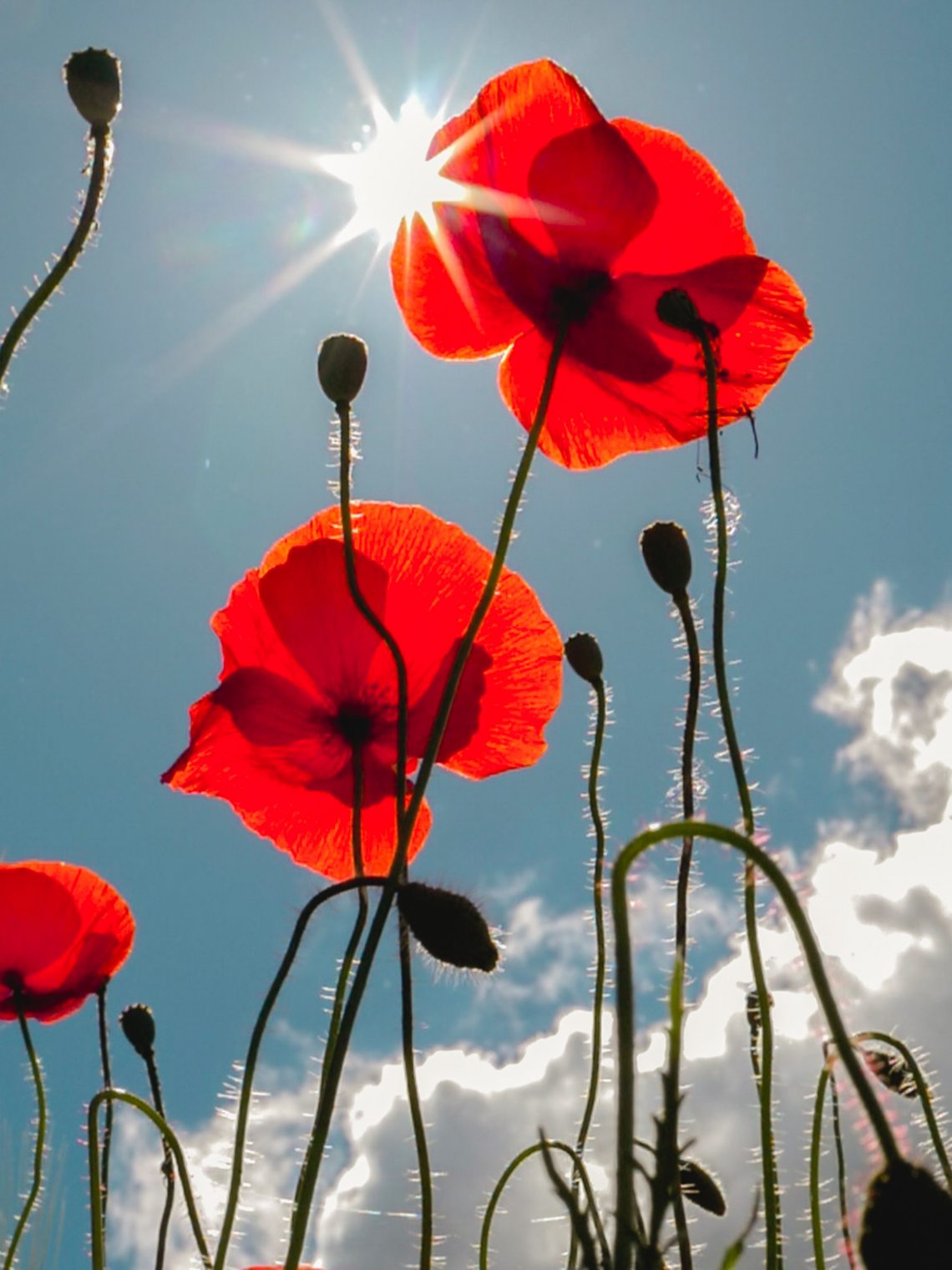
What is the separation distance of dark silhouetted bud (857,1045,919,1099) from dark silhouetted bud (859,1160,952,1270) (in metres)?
0.84

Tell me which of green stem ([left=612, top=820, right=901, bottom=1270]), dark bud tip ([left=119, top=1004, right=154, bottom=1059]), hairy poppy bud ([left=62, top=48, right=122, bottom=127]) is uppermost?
hairy poppy bud ([left=62, top=48, right=122, bottom=127])

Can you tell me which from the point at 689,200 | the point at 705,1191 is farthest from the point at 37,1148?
the point at 689,200

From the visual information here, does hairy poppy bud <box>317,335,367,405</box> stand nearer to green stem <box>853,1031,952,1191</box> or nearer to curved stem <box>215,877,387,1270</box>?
curved stem <box>215,877,387,1270</box>

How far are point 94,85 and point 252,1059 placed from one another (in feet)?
3.28

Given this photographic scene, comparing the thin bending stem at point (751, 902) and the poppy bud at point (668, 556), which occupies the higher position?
the poppy bud at point (668, 556)

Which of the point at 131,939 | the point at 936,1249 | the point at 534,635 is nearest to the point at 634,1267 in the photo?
the point at 936,1249

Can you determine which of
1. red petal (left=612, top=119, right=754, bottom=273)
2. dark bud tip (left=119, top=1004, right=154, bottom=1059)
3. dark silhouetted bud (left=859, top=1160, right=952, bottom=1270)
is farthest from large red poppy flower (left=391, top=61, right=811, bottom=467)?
dark silhouetted bud (left=859, top=1160, right=952, bottom=1270)

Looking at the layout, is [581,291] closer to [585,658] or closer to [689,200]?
[689,200]

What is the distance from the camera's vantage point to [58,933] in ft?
7.66

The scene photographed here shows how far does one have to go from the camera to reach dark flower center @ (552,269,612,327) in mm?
1937

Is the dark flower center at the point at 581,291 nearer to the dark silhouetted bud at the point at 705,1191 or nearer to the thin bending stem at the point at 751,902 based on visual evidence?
the thin bending stem at the point at 751,902

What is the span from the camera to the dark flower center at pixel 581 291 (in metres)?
1.94

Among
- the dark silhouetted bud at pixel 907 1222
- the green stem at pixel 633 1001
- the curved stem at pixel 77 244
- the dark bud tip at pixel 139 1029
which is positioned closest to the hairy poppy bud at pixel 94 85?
the curved stem at pixel 77 244

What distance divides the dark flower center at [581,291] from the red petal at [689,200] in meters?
0.12
